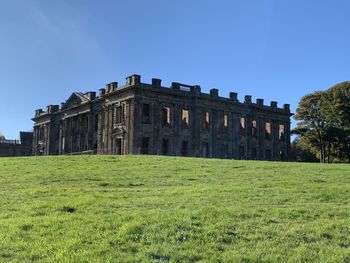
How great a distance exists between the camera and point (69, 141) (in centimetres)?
8519

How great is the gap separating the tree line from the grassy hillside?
186 ft

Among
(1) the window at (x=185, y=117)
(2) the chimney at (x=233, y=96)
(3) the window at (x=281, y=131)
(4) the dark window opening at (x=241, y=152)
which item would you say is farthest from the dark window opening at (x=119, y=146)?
(3) the window at (x=281, y=131)

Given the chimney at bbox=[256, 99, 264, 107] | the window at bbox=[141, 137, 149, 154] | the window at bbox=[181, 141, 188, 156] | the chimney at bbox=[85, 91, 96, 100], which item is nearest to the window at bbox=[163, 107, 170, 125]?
the window at bbox=[181, 141, 188, 156]

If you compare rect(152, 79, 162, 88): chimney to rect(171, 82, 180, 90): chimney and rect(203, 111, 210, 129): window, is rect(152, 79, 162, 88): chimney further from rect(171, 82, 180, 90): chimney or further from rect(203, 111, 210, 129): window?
rect(203, 111, 210, 129): window

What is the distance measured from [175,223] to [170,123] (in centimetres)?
5901

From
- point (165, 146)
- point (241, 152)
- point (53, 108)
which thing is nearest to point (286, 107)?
point (241, 152)

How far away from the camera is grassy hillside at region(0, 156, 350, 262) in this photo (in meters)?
10.2

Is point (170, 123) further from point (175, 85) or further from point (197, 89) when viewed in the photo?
point (197, 89)

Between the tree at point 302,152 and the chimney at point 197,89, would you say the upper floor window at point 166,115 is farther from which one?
the tree at point 302,152

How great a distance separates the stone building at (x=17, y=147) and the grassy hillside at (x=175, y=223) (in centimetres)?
9966

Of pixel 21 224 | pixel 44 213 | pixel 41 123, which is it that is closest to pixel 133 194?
pixel 44 213

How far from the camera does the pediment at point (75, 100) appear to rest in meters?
81.3

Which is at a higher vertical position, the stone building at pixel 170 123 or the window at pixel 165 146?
the stone building at pixel 170 123

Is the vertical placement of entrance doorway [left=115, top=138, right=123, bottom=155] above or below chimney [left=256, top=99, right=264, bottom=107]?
below
